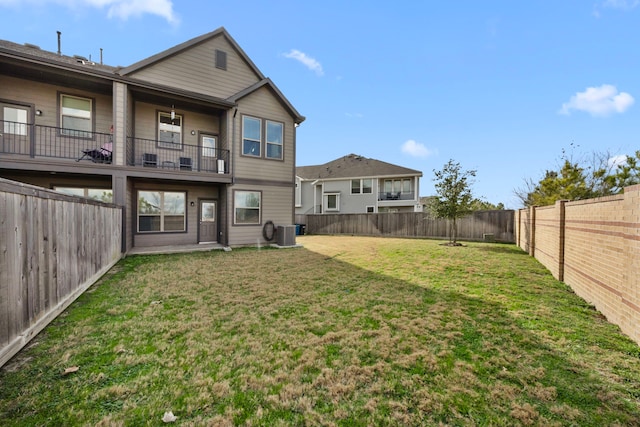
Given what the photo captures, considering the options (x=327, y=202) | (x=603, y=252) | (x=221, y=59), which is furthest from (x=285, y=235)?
(x=327, y=202)

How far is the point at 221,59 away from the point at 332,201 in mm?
18457

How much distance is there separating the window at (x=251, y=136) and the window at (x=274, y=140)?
45 centimetres

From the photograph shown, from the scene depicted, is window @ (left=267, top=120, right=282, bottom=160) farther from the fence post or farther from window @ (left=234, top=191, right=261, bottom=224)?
the fence post

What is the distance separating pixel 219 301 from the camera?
4770 millimetres

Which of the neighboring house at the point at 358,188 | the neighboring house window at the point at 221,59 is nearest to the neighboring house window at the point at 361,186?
the neighboring house at the point at 358,188

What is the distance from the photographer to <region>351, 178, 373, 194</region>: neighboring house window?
88.7 feet

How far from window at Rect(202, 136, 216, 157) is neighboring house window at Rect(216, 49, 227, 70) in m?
3.01

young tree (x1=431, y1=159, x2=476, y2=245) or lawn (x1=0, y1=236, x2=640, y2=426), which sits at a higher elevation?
young tree (x1=431, y1=159, x2=476, y2=245)

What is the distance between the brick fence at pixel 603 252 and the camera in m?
3.49

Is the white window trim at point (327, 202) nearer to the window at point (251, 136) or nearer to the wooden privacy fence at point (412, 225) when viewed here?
the wooden privacy fence at point (412, 225)

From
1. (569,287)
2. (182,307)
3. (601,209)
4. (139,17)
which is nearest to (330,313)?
(182,307)

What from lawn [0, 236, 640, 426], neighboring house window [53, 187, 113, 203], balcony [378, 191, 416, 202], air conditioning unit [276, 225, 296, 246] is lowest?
lawn [0, 236, 640, 426]

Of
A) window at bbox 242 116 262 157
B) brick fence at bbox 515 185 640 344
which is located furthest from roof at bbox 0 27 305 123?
brick fence at bbox 515 185 640 344

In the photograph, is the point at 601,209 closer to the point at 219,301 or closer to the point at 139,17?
the point at 219,301
